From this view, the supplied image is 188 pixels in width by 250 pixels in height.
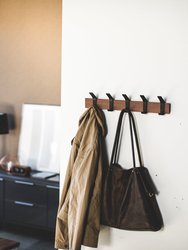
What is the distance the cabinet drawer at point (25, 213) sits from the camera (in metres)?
4.77

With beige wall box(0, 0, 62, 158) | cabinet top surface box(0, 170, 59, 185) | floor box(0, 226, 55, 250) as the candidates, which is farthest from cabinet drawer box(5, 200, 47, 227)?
beige wall box(0, 0, 62, 158)

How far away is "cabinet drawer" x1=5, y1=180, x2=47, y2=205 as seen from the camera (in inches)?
187

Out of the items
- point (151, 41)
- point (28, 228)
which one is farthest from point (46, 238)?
point (151, 41)

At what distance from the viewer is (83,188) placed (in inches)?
111

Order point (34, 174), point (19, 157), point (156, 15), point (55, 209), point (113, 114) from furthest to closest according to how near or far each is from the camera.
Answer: point (19, 157), point (34, 174), point (55, 209), point (113, 114), point (156, 15)

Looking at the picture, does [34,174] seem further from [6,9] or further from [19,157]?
[6,9]

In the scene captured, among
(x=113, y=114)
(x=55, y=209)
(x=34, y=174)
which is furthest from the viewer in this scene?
(x=34, y=174)

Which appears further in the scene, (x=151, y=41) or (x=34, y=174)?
(x=34, y=174)

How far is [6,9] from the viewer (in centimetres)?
529

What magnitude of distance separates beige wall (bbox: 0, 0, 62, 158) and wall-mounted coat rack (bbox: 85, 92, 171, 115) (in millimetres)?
2143

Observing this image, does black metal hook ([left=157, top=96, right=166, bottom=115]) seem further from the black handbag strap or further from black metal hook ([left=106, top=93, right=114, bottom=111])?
black metal hook ([left=106, top=93, right=114, bottom=111])

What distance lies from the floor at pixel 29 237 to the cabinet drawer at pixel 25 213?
0.51 feet

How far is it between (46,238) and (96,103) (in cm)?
241

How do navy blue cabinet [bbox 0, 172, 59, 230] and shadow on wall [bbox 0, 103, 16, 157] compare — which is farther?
shadow on wall [bbox 0, 103, 16, 157]
